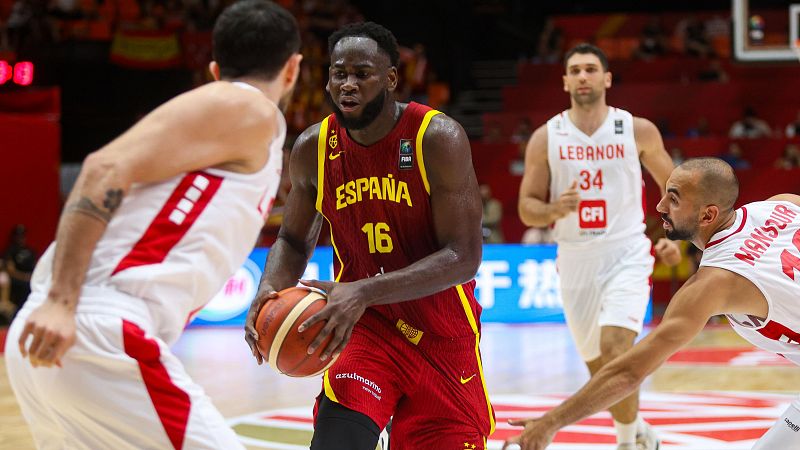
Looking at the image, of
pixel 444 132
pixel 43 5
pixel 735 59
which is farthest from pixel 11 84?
pixel 444 132

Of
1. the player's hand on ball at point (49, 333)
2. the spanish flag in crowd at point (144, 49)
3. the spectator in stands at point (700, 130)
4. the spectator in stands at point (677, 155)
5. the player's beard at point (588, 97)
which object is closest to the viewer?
the player's hand on ball at point (49, 333)

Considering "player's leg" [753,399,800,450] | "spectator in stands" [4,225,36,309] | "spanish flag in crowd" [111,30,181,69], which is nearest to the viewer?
"player's leg" [753,399,800,450]

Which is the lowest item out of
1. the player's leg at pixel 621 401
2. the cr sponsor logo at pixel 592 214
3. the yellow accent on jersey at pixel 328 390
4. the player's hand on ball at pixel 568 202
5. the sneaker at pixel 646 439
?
the sneaker at pixel 646 439

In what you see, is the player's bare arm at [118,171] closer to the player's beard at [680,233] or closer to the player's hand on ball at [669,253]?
the player's beard at [680,233]

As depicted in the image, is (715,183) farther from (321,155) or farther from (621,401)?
(621,401)

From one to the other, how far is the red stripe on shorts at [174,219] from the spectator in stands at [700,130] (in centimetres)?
1428

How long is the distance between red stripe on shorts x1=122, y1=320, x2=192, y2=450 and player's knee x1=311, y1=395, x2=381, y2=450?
0.91 meters

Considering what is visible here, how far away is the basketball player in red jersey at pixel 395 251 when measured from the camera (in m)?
3.72

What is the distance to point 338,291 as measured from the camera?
3.39 meters

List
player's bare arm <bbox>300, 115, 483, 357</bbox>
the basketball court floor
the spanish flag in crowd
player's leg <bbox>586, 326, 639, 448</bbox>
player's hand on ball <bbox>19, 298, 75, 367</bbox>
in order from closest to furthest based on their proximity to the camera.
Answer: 1. player's hand on ball <bbox>19, 298, 75, 367</bbox>
2. player's bare arm <bbox>300, 115, 483, 357</bbox>
3. player's leg <bbox>586, 326, 639, 448</bbox>
4. the basketball court floor
5. the spanish flag in crowd

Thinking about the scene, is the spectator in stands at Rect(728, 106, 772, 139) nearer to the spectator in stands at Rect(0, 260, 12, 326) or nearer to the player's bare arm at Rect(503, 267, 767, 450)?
the spectator in stands at Rect(0, 260, 12, 326)

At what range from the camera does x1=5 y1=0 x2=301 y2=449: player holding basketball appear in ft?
8.87

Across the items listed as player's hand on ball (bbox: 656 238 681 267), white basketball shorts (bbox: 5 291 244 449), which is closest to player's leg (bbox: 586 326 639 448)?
player's hand on ball (bbox: 656 238 681 267)

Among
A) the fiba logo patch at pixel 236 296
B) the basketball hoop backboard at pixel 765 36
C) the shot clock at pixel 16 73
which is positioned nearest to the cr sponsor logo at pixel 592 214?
the basketball hoop backboard at pixel 765 36
